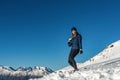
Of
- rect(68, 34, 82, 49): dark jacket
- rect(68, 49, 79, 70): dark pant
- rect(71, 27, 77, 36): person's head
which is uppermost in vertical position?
rect(71, 27, 77, 36): person's head

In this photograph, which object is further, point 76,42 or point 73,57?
point 73,57

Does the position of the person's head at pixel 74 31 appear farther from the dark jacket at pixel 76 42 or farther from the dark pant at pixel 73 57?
the dark pant at pixel 73 57

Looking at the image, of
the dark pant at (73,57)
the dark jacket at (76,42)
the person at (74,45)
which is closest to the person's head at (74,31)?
the person at (74,45)

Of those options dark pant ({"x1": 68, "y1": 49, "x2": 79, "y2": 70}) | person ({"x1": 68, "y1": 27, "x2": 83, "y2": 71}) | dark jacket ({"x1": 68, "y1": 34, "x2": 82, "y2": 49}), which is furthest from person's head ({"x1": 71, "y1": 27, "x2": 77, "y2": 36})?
dark pant ({"x1": 68, "y1": 49, "x2": 79, "y2": 70})

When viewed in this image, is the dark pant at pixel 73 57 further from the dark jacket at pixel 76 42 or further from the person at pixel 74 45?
the dark jacket at pixel 76 42

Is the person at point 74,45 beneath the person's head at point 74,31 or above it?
beneath

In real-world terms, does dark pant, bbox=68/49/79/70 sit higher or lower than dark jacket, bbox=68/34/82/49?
lower

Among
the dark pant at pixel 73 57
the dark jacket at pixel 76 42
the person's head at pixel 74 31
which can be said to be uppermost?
the person's head at pixel 74 31

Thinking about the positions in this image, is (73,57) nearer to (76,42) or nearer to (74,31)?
(76,42)

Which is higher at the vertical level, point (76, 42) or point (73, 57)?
point (76, 42)

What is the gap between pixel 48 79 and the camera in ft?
52.6


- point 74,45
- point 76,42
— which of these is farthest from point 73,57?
point 76,42

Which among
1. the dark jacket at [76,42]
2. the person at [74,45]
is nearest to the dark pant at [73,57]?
the person at [74,45]

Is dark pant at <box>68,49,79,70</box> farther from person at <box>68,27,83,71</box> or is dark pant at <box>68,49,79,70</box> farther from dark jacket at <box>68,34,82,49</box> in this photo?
dark jacket at <box>68,34,82,49</box>
